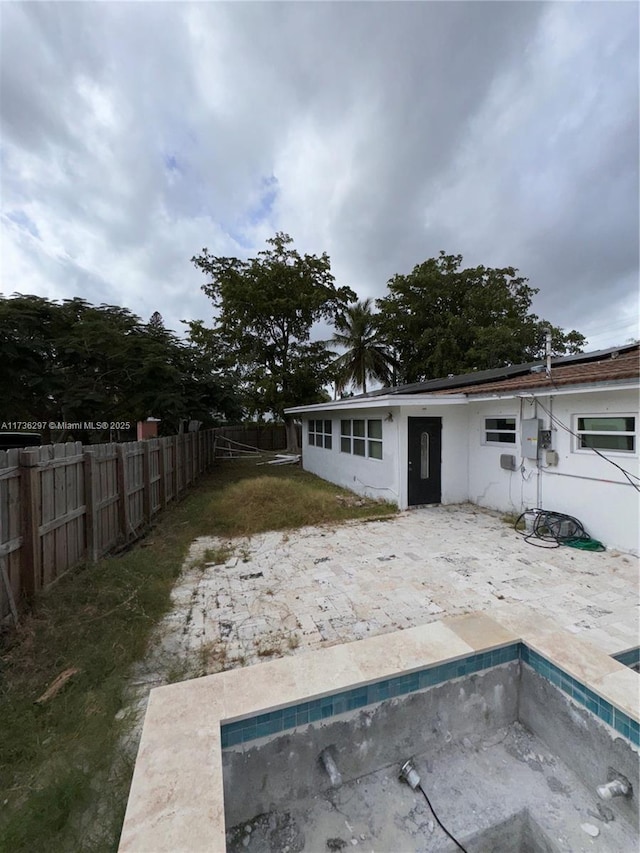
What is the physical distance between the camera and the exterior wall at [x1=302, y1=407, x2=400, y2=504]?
773cm

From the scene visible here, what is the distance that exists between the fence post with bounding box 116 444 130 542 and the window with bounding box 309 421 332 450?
683 cm

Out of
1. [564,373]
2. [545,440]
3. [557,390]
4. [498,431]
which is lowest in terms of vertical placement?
[545,440]

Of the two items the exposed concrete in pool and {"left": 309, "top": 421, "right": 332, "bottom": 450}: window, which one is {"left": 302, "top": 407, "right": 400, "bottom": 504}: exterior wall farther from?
the exposed concrete in pool

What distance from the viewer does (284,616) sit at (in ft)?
11.6

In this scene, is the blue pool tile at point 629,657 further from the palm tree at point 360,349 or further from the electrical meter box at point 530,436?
the palm tree at point 360,349

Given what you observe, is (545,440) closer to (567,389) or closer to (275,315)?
(567,389)

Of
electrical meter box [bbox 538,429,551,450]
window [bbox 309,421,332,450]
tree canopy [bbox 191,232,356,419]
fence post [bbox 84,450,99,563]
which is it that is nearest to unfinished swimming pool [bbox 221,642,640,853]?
fence post [bbox 84,450,99,563]

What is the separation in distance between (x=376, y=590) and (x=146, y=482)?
4723 millimetres

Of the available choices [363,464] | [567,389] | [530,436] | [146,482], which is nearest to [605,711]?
[567,389]

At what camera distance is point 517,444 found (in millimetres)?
6820

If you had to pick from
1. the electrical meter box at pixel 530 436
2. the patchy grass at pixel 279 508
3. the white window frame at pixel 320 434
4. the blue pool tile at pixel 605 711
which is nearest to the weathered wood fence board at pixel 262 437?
the white window frame at pixel 320 434

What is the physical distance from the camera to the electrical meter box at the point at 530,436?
20.5ft

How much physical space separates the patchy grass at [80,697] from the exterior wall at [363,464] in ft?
12.5

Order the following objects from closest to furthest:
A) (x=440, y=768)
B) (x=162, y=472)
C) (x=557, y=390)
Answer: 1. (x=440, y=768)
2. (x=557, y=390)
3. (x=162, y=472)
